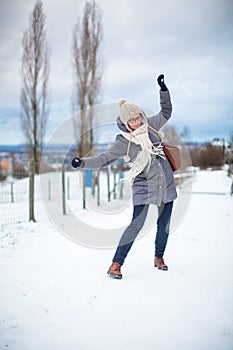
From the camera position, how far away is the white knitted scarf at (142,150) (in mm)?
A: 2221

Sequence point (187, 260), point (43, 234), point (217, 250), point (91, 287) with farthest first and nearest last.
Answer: point (43, 234) < point (217, 250) < point (187, 260) < point (91, 287)

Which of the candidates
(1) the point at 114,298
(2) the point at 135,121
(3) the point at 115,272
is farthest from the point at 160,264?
(2) the point at 135,121

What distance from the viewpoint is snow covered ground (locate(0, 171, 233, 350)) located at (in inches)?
58.7

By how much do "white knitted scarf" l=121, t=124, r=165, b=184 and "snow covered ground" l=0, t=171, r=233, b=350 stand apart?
2.68 ft

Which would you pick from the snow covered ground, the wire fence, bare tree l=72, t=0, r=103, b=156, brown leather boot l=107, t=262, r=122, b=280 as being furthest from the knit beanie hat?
bare tree l=72, t=0, r=103, b=156

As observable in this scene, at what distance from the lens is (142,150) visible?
7.40ft

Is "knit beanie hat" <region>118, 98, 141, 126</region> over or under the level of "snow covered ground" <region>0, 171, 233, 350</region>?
over

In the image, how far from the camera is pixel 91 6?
9.09 meters

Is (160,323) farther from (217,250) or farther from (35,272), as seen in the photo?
(217,250)

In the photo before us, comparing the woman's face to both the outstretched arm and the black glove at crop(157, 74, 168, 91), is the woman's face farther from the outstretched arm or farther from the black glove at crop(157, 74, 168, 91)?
the black glove at crop(157, 74, 168, 91)

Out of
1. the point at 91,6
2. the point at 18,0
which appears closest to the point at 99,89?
the point at 91,6

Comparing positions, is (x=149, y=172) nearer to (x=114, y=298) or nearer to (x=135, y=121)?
(x=135, y=121)

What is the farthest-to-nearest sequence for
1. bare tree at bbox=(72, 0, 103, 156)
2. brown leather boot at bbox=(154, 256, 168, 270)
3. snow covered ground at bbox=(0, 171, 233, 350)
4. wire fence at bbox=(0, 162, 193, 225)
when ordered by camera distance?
bare tree at bbox=(72, 0, 103, 156) < wire fence at bbox=(0, 162, 193, 225) < brown leather boot at bbox=(154, 256, 168, 270) < snow covered ground at bbox=(0, 171, 233, 350)

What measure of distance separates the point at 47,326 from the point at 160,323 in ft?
1.96
